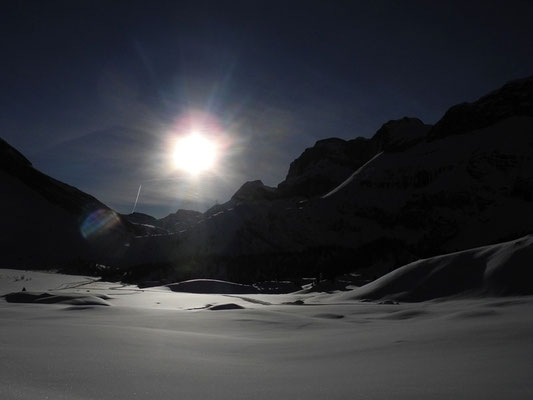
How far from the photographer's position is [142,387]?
7.79 ft

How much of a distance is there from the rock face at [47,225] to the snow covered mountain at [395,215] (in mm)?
18913

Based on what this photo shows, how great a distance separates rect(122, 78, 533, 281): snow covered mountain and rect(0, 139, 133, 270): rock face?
18.9 meters

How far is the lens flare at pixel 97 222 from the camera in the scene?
123 m

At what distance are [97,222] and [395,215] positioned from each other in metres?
107

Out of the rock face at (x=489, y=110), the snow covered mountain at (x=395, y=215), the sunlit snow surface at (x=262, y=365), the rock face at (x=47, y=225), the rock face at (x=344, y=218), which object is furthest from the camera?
the rock face at (x=489, y=110)

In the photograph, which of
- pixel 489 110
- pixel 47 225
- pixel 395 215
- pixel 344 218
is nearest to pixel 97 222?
pixel 47 225

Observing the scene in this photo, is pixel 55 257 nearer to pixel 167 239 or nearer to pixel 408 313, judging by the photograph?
pixel 167 239

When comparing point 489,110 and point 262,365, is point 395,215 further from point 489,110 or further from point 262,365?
point 262,365

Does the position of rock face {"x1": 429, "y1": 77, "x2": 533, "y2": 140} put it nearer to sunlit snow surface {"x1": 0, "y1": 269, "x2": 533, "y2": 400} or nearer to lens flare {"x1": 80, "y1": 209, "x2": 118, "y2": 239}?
lens flare {"x1": 80, "y1": 209, "x2": 118, "y2": 239}

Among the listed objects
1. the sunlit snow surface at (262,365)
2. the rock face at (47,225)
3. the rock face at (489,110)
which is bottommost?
the sunlit snow surface at (262,365)

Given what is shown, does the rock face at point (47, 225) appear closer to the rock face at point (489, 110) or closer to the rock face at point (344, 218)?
the rock face at point (344, 218)

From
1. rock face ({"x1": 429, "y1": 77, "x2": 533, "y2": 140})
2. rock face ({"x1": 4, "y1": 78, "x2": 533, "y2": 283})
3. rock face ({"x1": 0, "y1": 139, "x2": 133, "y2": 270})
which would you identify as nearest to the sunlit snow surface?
rock face ({"x1": 4, "y1": 78, "x2": 533, "y2": 283})

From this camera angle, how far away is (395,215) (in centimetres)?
12112

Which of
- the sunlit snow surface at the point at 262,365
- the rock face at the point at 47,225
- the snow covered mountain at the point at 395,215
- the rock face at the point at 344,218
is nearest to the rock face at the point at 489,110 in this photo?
the snow covered mountain at the point at 395,215
